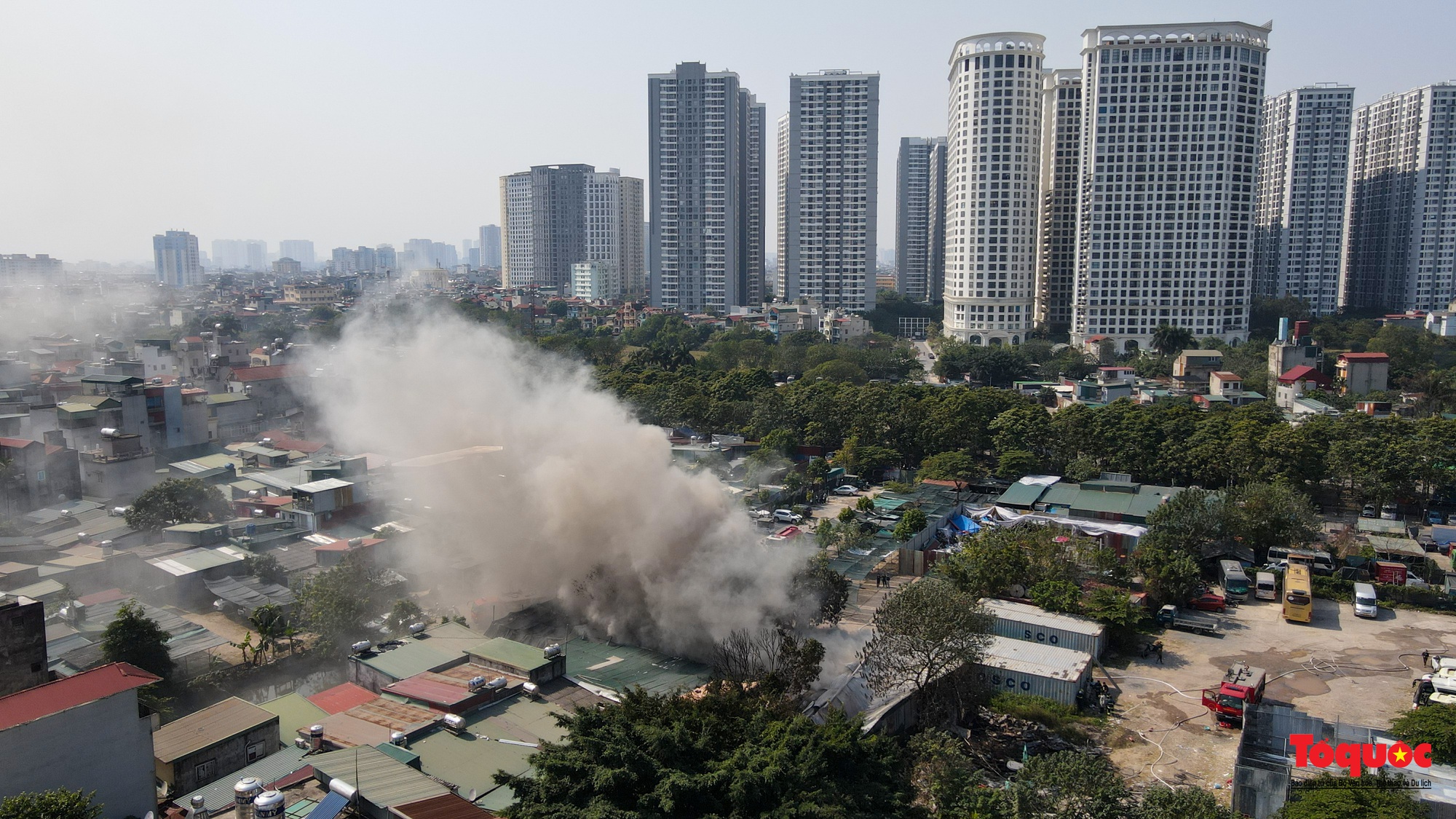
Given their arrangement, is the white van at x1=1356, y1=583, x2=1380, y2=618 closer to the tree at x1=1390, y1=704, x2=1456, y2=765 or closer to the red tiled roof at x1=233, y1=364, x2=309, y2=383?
Answer: the tree at x1=1390, y1=704, x2=1456, y2=765

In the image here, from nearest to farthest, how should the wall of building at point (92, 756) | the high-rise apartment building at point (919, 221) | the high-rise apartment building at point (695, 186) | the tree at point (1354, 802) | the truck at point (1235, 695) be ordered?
the tree at point (1354, 802), the wall of building at point (92, 756), the truck at point (1235, 695), the high-rise apartment building at point (695, 186), the high-rise apartment building at point (919, 221)

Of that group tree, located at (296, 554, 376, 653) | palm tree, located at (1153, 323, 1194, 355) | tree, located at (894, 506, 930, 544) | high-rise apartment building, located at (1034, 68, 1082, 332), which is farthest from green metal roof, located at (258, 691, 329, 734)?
high-rise apartment building, located at (1034, 68, 1082, 332)

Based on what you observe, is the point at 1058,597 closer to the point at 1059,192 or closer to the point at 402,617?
the point at 402,617

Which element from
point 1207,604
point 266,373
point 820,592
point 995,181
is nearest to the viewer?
point 820,592

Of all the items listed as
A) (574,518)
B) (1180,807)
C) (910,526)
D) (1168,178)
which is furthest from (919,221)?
(1180,807)

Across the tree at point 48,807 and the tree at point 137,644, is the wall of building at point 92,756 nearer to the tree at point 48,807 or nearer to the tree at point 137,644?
the tree at point 48,807

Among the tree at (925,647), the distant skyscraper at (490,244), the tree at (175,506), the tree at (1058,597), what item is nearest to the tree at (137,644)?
the tree at (175,506)
